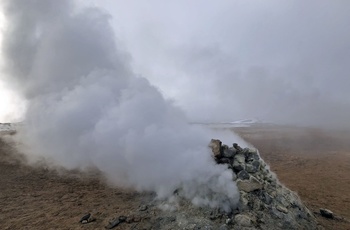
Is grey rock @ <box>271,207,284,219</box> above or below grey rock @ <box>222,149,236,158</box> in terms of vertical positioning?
below

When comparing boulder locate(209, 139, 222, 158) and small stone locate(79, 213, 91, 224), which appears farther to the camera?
boulder locate(209, 139, 222, 158)

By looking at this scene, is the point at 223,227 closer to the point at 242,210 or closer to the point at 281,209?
the point at 242,210

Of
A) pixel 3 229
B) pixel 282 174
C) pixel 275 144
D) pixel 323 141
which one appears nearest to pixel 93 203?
pixel 3 229

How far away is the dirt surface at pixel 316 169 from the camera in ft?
40.8

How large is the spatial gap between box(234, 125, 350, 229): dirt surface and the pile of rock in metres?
1.49

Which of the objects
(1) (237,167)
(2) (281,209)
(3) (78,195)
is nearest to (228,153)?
(1) (237,167)

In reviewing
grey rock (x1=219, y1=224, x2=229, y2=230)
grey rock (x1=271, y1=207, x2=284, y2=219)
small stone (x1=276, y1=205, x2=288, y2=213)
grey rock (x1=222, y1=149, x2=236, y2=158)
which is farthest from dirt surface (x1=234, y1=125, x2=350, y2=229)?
grey rock (x1=219, y1=224, x2=229, y2=230)

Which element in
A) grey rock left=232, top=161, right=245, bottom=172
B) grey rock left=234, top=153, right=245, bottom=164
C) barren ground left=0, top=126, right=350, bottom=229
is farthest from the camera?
grey rock left=234, top=153, right=245, bottom=164

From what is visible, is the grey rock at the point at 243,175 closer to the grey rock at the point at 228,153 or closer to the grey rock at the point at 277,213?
the grey rock at the point at 228,153

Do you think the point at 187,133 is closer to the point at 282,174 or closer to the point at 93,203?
the point at 93,203

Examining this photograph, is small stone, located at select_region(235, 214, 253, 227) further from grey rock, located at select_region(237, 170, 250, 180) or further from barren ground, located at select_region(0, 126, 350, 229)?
barren ground, located at select_region(0, 126, 350, 229)

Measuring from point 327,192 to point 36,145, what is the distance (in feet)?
45.4

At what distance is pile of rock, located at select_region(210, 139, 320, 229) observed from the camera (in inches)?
327

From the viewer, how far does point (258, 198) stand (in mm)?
8922
